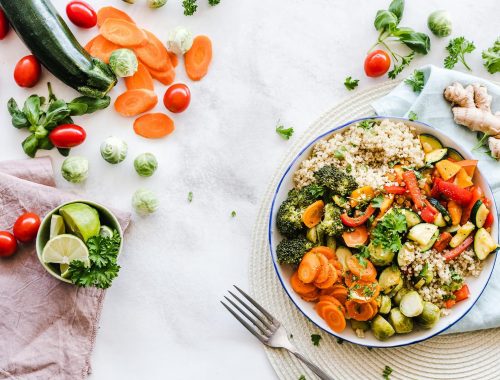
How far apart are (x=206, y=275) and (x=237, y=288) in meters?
0.31

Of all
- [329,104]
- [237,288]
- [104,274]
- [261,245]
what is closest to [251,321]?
[237,288]

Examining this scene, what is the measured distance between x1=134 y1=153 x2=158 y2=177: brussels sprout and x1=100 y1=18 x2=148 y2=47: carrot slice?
81cm

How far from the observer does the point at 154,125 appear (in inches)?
157

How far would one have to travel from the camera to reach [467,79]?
12.4 ft

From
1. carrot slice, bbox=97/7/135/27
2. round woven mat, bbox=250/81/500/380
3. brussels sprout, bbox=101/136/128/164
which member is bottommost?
round woven mat, bbox=250/81/500/380

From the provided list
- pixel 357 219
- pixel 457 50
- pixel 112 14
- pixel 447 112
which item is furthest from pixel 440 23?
pixel 112 14

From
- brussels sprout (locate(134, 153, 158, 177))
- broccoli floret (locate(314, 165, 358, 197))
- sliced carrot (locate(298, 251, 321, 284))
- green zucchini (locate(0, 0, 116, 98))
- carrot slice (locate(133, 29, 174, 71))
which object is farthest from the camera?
carrot slice (locate(133, 29, 174, 71))

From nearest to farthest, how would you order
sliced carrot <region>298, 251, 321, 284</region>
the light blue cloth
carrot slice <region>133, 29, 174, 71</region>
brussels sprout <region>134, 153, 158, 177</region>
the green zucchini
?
sliced carrot <region>298, 251, 321, 284</region>
the light blue cloth
the green zucchini
brussels sprout <region>134, 153, 158, 177</region>
carrot slice <region>133, 29, 174, 71</region>

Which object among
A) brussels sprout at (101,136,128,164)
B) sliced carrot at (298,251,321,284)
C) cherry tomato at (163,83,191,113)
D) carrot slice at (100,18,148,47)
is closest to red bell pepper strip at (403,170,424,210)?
sliced carrot at (298,251,321,284)

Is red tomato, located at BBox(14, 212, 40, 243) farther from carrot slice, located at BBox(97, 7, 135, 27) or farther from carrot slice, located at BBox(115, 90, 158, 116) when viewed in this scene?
carrot slice, located at BBox(97, 7, 135, 27)

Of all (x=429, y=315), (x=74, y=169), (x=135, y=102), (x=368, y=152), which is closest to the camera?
(x=429, y=315)

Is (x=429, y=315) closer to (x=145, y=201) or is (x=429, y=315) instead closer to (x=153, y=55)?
(x=145, y=201)

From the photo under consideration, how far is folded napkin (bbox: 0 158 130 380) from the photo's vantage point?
3.79m

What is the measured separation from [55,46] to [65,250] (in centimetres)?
141
